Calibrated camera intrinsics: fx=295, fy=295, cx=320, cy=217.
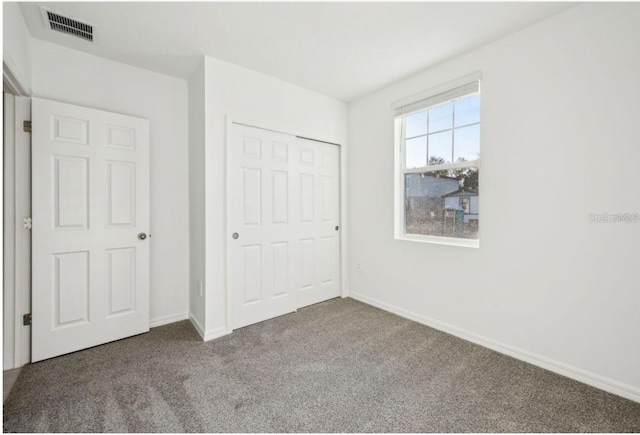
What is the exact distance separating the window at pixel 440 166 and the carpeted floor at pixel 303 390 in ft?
3.47

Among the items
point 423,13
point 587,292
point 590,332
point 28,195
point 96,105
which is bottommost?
point 590,332

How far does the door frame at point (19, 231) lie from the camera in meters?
2.22

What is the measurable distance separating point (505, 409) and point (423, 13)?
8.62 ft

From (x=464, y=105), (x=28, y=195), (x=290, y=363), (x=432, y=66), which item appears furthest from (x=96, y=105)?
(x=464, y=105)

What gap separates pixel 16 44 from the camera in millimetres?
2004

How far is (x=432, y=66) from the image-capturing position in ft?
9.28

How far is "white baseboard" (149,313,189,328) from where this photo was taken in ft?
9.55

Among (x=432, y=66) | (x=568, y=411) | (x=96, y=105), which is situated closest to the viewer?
(x=568, y=411)

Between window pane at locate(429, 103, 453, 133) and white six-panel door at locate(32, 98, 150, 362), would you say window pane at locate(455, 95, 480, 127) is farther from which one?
white six-panel door at locate(32, 98, 150, 362)

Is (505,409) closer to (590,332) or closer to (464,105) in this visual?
(590,332)

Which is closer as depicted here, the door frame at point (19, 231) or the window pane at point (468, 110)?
the door frame at point (19, 231)

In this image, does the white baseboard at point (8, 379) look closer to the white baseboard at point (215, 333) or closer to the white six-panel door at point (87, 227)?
the white six-panel door at point (87, 227)

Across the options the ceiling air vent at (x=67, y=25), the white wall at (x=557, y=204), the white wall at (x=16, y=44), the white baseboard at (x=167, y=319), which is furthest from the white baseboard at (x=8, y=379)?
the white wall at (x=557, y=204)

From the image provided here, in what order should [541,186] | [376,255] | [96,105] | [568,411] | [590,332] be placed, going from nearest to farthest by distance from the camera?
1. [568,411]
2. [590,332]
3. [541,186]
4. [96,105]
5. [376,255]
